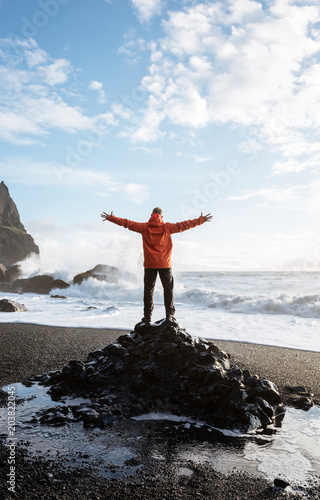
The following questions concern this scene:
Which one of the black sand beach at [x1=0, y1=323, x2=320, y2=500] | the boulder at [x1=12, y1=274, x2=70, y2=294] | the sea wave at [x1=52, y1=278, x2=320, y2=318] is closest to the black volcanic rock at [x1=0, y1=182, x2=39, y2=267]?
the boulder at [x1=12, y1=274, x2=70, y2=294]

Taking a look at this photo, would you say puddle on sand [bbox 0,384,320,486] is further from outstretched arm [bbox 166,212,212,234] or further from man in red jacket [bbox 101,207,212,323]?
outstretched arm [bbox 166,212,212,234]

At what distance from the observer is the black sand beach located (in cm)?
265

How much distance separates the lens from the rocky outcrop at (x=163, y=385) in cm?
404

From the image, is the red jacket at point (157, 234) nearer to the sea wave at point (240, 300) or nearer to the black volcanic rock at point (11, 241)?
the sea wave at point (240, 300)

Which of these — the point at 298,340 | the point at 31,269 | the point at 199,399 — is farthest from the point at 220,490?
the point at 31,269

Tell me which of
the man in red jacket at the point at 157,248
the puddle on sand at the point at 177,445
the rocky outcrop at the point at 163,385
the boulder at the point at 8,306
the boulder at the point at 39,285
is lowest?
the puddle on sand at the point at 177,445

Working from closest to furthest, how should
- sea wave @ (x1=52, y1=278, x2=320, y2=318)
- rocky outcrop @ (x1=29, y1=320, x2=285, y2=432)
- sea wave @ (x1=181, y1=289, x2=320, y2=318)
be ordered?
rocky outcrop @ (x1=29, y1=320, x2=285, y2=432) < sea wave @ (x1=181, y1=289, x2=320, y2=318) < sea wave @ (x1=52, y1=278, x2=320, y2=318)

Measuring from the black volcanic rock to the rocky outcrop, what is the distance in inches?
2761

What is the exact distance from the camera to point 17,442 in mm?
3338

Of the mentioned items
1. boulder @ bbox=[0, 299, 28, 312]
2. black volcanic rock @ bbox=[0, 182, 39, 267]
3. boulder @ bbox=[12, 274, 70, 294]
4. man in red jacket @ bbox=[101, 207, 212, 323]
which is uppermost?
black volcanic rock @ bbox=[0, 182, 39, 267]

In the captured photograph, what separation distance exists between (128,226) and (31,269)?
36546 millimetres

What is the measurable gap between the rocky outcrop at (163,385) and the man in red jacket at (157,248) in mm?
1170

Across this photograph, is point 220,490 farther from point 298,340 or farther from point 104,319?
point 104,319

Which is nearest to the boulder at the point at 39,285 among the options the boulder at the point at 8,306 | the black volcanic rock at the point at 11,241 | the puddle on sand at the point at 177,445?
the boulder at the point at 8,306
